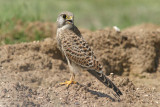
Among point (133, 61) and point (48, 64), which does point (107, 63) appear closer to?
point (133, 61)

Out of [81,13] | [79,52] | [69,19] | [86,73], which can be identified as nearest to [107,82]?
[79,52]

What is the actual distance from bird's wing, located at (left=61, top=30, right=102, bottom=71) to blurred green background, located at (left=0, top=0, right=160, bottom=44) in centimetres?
206

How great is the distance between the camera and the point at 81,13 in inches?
475

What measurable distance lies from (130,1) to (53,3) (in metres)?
4.17

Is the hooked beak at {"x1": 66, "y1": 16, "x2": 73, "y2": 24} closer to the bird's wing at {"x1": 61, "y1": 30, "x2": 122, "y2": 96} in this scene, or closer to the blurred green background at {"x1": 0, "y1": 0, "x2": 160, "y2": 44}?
the bird's wing at {"x1": 61, "y1": 30, "x2": 122, "y2": 96}

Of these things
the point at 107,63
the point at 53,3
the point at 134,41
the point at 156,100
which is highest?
the point at 53,3

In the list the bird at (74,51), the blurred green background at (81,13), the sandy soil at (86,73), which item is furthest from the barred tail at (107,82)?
the blurred green background at (81,13)

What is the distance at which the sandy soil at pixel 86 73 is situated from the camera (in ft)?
14.9

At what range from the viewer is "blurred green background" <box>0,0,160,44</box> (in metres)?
7.33

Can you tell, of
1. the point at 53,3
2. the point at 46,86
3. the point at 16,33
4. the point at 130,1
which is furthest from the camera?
the point at 130,1

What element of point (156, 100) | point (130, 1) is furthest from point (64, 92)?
point (130, 1)

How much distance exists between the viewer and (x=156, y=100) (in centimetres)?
505

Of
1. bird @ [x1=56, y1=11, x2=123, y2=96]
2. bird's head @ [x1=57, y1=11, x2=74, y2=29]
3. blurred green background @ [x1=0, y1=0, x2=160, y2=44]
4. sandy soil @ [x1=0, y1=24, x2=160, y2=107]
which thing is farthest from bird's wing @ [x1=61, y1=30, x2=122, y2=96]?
blurred green background @ [x1=0, y1=0, x2=160, y2=44]

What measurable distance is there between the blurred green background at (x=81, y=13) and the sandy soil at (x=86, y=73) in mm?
1170
